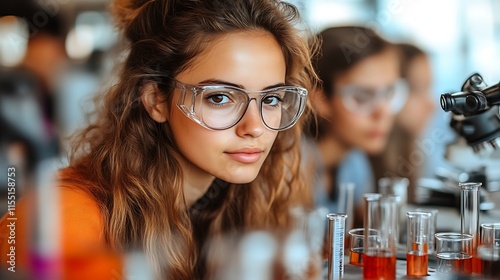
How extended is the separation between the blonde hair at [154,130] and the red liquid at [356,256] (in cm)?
41

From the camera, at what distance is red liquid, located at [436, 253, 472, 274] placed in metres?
1.35

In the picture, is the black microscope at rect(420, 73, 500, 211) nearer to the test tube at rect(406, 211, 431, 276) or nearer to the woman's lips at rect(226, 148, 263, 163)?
the test tube at rect(406, 211, 431, 276)

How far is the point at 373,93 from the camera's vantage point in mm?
2547

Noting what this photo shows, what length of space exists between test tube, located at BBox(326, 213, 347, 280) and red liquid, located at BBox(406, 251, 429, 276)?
0.44 ft

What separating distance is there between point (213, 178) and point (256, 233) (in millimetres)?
288

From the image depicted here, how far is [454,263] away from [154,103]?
72 centimetres

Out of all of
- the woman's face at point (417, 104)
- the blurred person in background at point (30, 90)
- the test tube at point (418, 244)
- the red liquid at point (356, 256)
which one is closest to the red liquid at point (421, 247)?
the test tube at point (418, 244)

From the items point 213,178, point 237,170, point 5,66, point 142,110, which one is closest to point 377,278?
point 237,170

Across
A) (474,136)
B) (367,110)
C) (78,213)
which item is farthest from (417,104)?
(78,213)

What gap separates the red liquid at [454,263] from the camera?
53.1 inches

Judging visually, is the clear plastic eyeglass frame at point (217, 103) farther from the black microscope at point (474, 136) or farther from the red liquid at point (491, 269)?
the red liquid at point (491, 269)

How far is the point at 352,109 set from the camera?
251cm

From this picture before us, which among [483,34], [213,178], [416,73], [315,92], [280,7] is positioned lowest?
[213,178]

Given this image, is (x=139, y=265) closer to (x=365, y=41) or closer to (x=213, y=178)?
(x=213, y=178)
